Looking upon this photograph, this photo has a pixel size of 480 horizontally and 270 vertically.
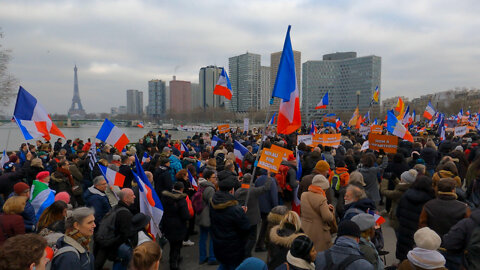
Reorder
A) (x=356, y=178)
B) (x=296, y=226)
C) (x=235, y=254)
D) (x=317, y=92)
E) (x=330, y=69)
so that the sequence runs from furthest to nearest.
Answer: (x=317, y=92), (x=330, y=69), (x=356, y=178), (x=235, y=254), (x=296, y=226)

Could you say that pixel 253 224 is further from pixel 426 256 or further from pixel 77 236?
pixel 426 256

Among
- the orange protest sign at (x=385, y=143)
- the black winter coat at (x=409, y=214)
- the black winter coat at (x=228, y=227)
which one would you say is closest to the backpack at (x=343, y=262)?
the black winter coat at (x=228, y=227)

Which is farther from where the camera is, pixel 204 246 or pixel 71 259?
pixel 204 246

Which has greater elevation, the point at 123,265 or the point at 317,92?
the point at 317,92

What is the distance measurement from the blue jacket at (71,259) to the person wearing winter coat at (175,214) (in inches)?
75.8

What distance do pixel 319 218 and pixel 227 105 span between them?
9799 centimetres

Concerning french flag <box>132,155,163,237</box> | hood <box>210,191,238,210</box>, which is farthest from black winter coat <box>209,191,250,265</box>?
french flag <box>132,155,163,237</box>

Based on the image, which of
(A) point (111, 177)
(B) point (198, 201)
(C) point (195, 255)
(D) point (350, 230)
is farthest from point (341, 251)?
(A) point (111, 177)

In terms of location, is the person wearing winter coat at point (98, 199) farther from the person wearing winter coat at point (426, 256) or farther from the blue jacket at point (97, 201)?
the person wearing winter coat at point (426, 256)

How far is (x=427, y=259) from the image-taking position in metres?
2.50

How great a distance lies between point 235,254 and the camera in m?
4.11

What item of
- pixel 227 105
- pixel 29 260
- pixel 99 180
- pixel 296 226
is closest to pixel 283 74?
pixel 296 226

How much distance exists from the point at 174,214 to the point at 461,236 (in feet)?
12.3

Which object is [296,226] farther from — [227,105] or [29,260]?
[227,105]
